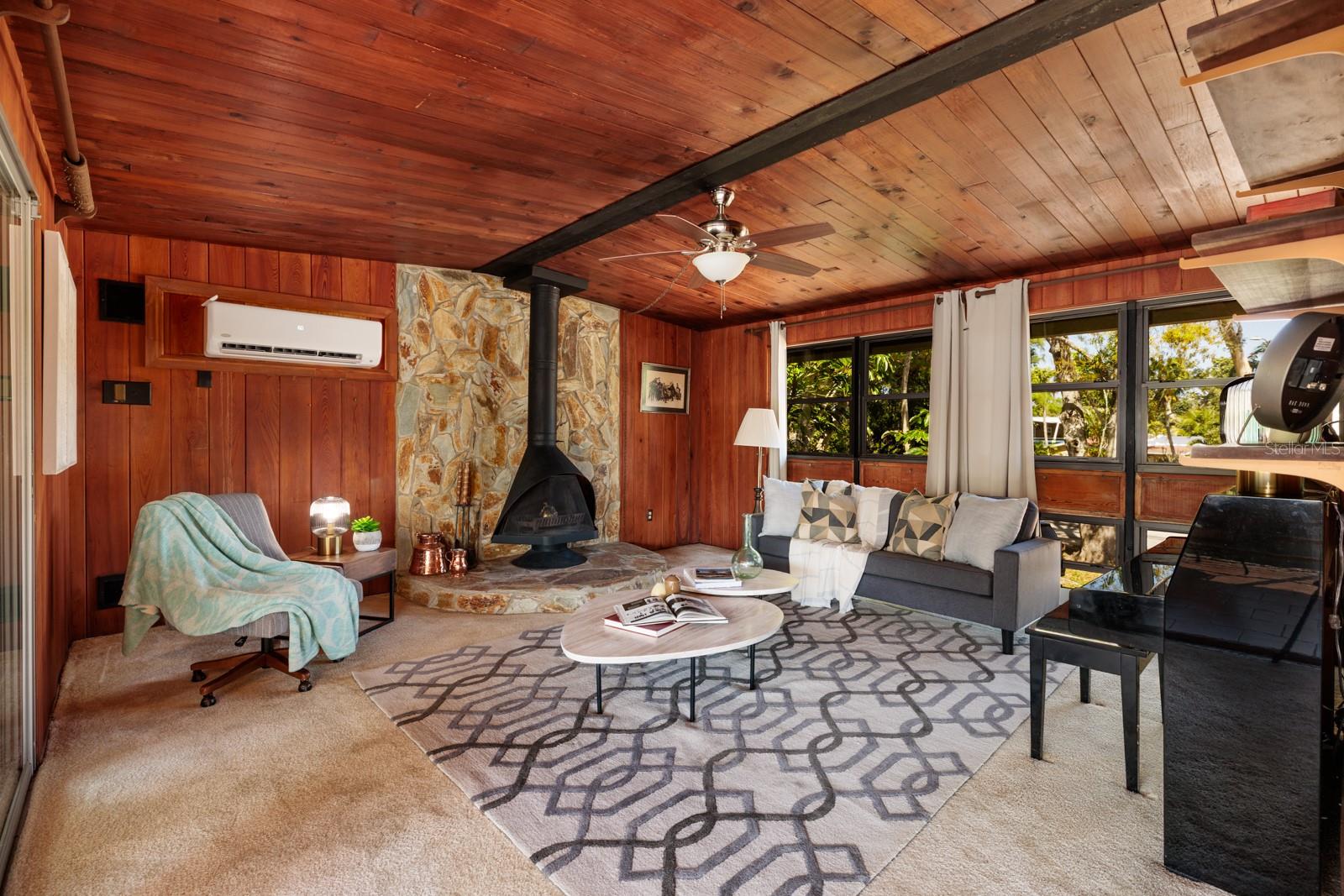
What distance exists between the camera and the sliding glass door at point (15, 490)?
5.88ft

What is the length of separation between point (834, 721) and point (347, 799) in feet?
5.78

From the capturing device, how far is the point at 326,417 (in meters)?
4.24

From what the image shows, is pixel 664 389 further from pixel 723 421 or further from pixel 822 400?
pixel 822 400

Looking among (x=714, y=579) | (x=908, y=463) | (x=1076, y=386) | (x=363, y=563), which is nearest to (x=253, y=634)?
(x=363, y=563)

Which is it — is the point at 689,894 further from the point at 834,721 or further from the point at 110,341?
the point at 110,341

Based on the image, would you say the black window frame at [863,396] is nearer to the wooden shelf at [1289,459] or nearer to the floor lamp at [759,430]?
the floor lamp at [759,430]

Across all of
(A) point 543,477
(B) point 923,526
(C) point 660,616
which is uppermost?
(A) point 543,477

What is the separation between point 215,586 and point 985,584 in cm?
381

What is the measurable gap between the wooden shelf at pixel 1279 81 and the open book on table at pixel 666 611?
2.21 meters

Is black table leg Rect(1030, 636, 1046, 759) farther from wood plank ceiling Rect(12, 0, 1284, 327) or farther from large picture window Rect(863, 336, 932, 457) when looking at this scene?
large picture window Rect(863, 336, 932, 457)

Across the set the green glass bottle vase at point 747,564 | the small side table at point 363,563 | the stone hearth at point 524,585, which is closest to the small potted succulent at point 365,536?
the small side table at point 363,563

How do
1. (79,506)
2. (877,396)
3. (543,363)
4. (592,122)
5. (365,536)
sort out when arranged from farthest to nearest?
(877,396) → (543,363) → (365,536) → (79,506) → (592,122)

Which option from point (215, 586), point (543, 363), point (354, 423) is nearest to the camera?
point (215, 586)

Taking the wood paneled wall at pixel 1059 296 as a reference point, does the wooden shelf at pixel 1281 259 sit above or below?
below
